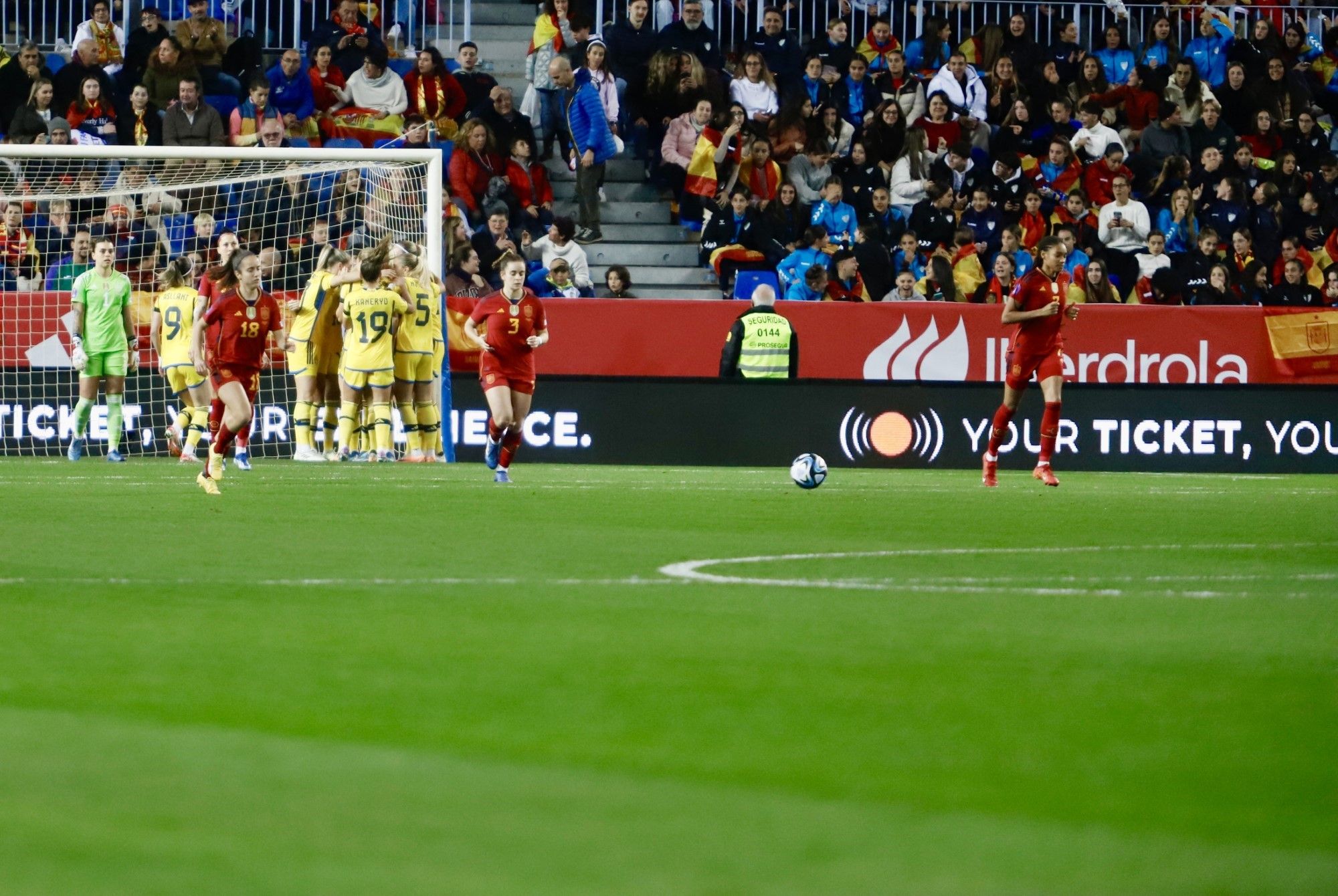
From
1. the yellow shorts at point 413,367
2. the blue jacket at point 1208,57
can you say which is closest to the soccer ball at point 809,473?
the yellow shorts at point 413,367

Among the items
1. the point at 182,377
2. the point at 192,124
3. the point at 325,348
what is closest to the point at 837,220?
the point at 325,348

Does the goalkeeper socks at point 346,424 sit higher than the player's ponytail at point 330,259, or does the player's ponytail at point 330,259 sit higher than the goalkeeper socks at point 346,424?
the player's ponytail at point 330,259

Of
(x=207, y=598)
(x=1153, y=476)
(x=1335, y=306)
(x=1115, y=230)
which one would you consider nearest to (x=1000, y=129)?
(x=1115, y=230)

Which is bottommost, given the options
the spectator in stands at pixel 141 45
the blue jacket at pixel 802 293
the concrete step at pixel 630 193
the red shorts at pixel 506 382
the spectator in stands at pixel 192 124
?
the red shorts at pixel 506 382

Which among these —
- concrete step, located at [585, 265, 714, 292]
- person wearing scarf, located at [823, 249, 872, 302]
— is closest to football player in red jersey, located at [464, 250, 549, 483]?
person wearing scarf, located at [823, 249, 872, 302]

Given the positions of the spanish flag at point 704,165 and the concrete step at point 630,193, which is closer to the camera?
the spanish flag at point 704,165

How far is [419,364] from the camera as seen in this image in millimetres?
19203

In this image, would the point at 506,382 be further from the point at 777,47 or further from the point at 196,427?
the point at 777,47

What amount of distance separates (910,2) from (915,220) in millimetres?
4352

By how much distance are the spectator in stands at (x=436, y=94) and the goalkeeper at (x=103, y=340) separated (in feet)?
14.0

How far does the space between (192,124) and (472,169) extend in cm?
288

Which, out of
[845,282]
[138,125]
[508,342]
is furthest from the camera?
[845,282]

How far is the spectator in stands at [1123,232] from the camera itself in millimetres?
22609

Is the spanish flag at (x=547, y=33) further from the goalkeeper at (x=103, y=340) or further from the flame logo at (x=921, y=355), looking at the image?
the goalkeeper at (x=103, y=340)
